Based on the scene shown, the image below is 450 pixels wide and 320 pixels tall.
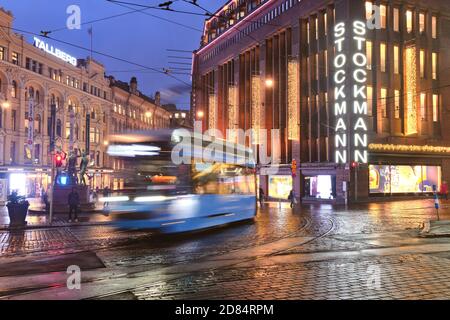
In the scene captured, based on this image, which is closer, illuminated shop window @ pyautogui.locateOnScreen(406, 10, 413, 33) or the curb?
the curb

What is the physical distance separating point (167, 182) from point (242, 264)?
5.16 metres

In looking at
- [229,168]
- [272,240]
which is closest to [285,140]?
[229,168]

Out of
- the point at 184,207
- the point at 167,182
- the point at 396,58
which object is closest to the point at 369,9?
the point at 396,58

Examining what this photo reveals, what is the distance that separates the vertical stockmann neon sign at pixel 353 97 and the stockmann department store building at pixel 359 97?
8 cm

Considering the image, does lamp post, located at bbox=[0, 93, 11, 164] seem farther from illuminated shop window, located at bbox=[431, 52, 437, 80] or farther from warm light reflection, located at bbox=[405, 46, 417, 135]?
illuminated shop window, located at bbox=[431, 52, 437, 80]

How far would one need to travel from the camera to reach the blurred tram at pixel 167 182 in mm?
14977

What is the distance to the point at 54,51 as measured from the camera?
62.2m

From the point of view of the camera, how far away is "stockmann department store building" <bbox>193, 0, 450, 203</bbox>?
40625 mm

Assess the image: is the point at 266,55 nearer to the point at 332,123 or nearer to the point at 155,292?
the point at 332,123

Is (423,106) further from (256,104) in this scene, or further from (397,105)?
(256,104)

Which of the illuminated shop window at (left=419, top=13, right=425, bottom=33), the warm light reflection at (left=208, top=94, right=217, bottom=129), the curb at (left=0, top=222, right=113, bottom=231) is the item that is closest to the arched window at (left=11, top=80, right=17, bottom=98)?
the warm light reflection at (left=208, top=94, right=217, bottom=129)

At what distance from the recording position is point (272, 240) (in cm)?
1549

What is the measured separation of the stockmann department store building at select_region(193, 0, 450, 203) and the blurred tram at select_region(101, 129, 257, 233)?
25008 mm
